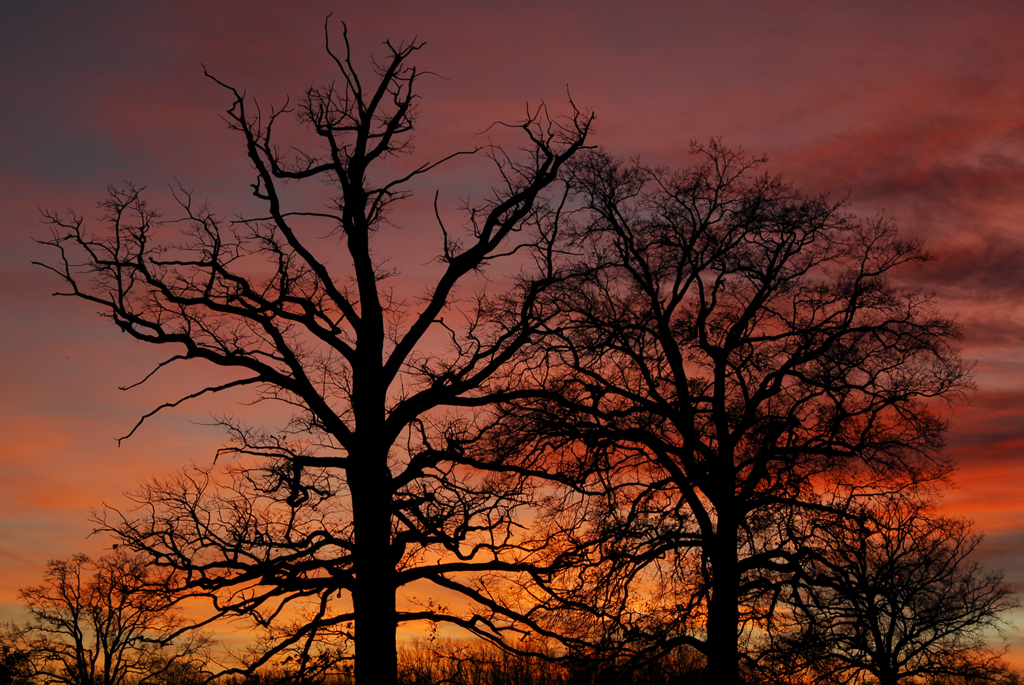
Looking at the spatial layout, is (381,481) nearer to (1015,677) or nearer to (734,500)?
(734,500)

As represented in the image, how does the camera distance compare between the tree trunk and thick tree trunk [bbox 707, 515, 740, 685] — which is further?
thick tree trunk [bbox 707, 515, 740, 685]

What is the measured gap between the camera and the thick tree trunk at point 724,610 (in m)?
18.9

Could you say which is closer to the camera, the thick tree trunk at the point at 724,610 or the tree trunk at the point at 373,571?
the tree trunk at the point at 373,571

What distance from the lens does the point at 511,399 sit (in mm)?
18719

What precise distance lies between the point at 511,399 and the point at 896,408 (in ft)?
30.2

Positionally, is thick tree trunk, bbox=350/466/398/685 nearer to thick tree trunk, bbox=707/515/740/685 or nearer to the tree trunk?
the tree trunk

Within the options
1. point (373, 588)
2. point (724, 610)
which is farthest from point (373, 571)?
point (724, 610)

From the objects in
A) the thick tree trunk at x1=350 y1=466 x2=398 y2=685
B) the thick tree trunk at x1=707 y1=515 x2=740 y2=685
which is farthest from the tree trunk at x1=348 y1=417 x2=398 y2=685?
the thick tree trunk at x1=707 y1=515 x2=740 y2=685

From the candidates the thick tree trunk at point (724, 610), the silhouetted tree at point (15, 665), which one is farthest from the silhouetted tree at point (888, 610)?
the silhouetted tree at point (15, 665)

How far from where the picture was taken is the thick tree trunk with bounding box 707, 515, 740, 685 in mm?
18859

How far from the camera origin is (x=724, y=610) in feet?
63.0

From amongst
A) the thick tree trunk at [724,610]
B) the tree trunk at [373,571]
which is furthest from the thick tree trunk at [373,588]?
the thick tree trunk at [724,610]

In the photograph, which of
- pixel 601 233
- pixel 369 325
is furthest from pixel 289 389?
pixel 601 233

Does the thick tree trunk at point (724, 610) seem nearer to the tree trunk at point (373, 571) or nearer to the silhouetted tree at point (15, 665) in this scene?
the tree trunk at point (373, 571)
